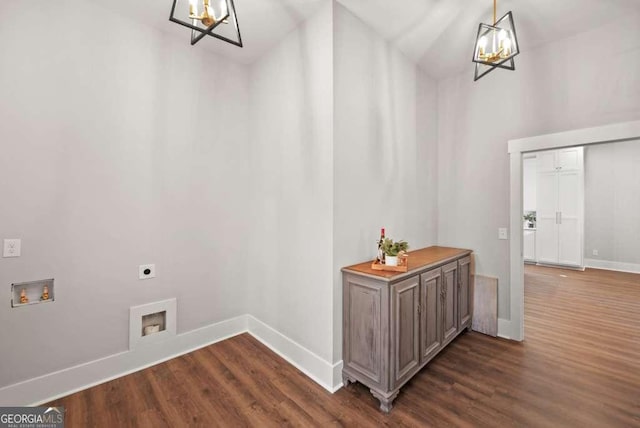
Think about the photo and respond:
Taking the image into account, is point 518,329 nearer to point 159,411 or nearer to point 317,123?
point 317,123

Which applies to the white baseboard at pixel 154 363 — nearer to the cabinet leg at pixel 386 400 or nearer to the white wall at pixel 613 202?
the cabinet leg at pixel 386 400

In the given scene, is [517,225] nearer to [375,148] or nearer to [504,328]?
Result: [504,328]

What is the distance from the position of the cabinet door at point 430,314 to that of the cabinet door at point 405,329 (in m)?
0.08

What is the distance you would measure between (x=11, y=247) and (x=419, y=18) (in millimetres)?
3781

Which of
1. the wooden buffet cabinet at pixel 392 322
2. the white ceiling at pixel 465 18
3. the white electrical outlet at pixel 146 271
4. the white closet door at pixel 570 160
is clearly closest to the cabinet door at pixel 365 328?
the wooden buffet cabinet at pixel 392 322

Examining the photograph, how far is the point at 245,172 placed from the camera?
128 inches

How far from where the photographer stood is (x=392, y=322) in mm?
1979

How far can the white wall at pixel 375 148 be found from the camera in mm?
2311

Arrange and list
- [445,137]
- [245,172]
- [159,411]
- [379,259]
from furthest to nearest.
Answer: [445,137] < [245,172] < [379,259] < [159,411]

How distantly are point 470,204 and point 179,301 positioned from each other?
3.51m

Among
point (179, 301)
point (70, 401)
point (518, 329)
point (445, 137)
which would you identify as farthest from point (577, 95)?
point (70, 401)

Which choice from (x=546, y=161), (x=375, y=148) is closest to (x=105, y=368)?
(x=375, y=148)

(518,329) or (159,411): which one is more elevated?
(518,329)

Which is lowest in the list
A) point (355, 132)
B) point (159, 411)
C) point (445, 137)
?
point (159, 411)
